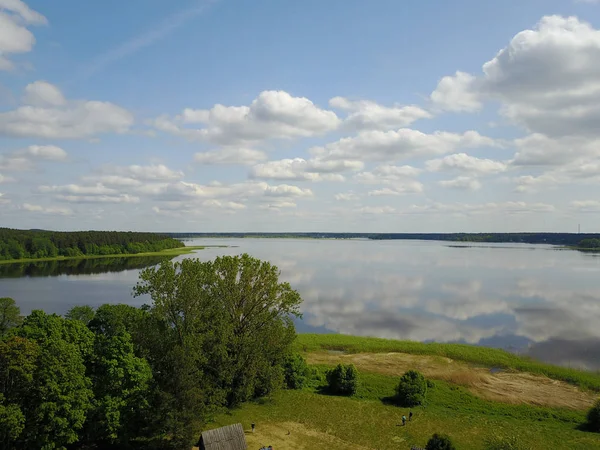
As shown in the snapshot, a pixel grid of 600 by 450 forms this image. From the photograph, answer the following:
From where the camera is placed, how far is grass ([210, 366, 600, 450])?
98.2 feet

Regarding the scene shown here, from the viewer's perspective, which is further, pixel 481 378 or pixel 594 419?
pixel 481 378

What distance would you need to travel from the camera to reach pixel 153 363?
1238 inches

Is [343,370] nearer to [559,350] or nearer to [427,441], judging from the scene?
[427,441]

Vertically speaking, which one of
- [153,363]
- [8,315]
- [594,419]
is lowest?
[594,419]

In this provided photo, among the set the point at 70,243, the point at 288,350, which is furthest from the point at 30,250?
the point at 288,350

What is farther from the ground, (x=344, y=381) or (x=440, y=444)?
(x=440, y=444)

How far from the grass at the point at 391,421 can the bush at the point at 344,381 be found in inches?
37.3

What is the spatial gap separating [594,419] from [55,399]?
1526 inches

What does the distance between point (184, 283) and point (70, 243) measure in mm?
185025

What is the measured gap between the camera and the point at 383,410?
117 feet

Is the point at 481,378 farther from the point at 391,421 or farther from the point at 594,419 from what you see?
the point at 391,421

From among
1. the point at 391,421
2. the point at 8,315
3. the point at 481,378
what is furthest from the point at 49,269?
the point at 481,378

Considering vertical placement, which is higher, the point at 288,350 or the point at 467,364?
the point at 288,350

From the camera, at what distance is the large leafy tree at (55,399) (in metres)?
23.8
